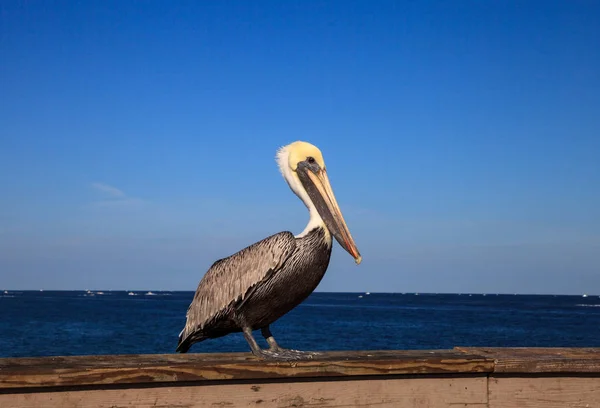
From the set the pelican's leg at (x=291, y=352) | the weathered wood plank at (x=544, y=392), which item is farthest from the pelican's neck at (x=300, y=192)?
the weathered wood plank at (x=544, y=392)

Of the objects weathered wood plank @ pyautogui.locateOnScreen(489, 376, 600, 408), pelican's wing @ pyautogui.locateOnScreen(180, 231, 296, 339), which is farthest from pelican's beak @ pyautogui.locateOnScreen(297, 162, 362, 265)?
weathered wood plank @ pyautogui.locateOnScreen(489, 376, 600, 408)

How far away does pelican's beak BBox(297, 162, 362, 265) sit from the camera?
503 cm

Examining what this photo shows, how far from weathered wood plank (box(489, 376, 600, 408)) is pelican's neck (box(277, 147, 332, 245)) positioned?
1.47 metres

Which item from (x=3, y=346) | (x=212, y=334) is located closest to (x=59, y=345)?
(x=3, y=346)

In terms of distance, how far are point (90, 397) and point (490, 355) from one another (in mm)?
2291

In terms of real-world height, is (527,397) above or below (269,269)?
below

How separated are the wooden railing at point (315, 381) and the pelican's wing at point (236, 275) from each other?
63cm

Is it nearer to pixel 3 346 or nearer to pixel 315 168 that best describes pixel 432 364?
pixel 315 168

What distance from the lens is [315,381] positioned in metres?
4.06

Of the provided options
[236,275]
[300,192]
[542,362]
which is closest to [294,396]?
[236,275]

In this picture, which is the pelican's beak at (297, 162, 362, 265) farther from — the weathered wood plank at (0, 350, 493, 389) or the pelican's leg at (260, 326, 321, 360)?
the weathered wood plank at (0, 350, 493, 389)

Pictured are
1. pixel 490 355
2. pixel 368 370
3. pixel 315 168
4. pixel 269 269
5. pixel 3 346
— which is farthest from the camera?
pixel 3 346

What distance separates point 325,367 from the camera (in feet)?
13.3

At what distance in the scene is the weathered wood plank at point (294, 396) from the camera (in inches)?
149
